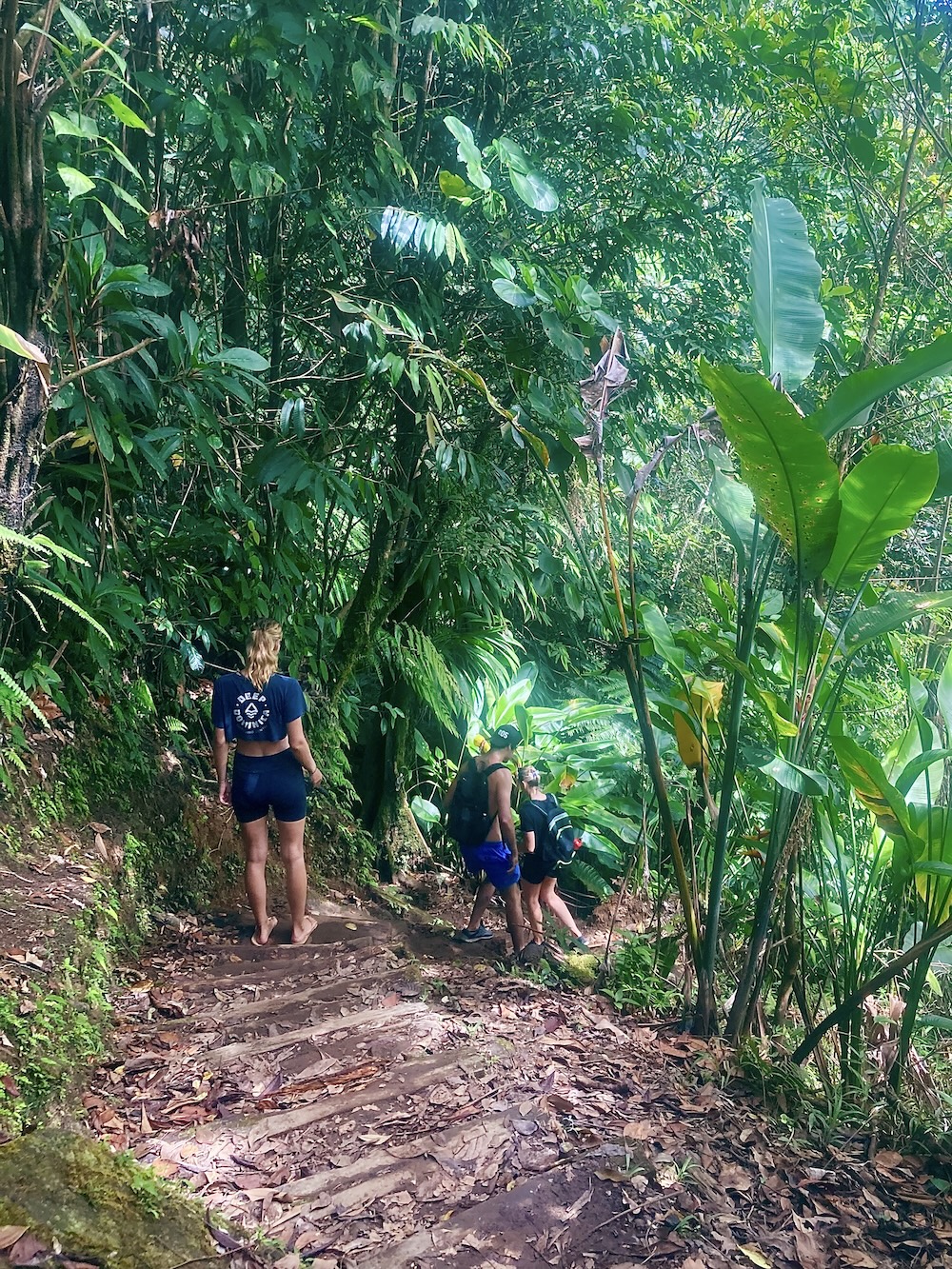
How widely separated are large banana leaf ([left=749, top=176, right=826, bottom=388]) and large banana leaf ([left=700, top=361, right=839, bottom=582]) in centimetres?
53

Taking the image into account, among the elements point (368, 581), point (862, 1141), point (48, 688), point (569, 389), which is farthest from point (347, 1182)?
point (569, 389)

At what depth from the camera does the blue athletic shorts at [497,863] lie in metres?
4.48

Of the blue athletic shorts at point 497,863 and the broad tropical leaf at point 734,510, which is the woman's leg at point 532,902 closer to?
the blue athletic shorts at point 497,863

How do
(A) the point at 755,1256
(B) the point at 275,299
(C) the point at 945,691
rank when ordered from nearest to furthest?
1. (A) the point at 755,1256
2. (C) the point at 945,691
3. (B) the point at 275,299

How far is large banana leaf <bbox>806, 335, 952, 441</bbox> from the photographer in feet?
8.32

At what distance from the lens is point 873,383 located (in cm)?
266

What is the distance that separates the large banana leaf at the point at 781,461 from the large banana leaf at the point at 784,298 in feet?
1.75

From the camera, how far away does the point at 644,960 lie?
4.21m

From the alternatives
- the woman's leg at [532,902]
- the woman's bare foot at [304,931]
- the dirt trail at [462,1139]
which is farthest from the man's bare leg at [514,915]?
the woman's bare foot at [304,931]

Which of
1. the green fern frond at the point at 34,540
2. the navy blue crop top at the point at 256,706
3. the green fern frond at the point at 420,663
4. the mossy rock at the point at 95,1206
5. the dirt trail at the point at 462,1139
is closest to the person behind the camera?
the mossy rock at the point at 95,1206

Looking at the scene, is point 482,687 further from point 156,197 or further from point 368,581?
point 156,197

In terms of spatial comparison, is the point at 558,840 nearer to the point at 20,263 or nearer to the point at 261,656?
the point at 261,656

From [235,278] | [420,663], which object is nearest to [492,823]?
[420,663]

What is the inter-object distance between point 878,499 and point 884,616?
58 centimetres
